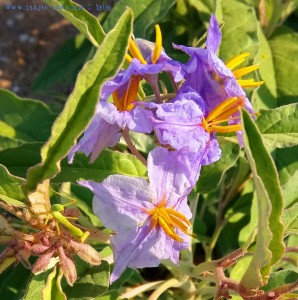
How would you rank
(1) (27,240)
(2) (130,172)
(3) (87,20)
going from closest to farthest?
(1) (27,240) → (3) (87,20) → (2) (130,172)

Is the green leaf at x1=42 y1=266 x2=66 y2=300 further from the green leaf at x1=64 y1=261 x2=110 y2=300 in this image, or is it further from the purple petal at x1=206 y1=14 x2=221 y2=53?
the purple petal at x1=206 y1=14 x2=221 y2=53

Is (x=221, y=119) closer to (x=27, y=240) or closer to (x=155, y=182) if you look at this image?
(x=155, y=182)

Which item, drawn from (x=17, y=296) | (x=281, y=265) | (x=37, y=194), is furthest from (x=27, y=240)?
(x=281, y=265)

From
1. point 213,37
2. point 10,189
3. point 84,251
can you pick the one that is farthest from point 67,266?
point 213,37

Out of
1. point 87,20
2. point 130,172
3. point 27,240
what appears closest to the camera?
point 27,240

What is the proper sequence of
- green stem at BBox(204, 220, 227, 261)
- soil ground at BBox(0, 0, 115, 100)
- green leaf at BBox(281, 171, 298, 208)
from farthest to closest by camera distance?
soil ground at BBox(0, 0, 115, 100) < green stem at BBox(204, 220, 227, 261) < green leaf at BBox(281, 171, 298, 208)

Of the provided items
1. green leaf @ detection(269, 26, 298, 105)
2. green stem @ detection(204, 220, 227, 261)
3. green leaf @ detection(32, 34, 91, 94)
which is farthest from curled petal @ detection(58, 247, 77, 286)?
green leaf @ detection(32, 34, 91, 94)

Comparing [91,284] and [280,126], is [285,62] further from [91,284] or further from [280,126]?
[91,284]
